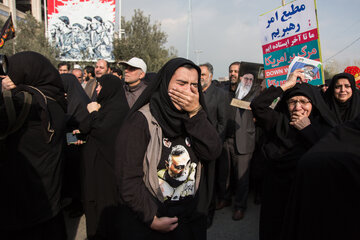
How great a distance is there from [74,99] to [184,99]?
2731 mm

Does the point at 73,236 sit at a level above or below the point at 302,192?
below

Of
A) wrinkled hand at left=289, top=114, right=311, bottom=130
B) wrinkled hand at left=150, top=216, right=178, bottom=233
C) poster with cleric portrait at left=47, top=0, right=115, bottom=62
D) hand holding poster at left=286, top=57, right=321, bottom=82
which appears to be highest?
poster with cleric portrait at left=47, top=0, right=115, bottom=62

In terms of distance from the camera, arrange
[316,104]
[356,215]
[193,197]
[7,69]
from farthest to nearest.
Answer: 1. [316,104]
2. [7,69]
3. [193,197]
4. [356,215]

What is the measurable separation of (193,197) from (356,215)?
98 centimetres

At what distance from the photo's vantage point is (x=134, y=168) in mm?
1567

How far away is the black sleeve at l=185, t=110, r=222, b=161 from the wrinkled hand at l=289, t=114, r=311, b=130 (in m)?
0.96

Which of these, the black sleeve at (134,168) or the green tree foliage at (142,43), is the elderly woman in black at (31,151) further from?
the green tree foliage at (142,43)

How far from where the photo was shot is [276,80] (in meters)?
3.34

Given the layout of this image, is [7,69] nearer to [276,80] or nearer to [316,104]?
[316,104]

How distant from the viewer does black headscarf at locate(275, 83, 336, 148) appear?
7.79 ft

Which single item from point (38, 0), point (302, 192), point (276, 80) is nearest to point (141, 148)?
point (302, 192)

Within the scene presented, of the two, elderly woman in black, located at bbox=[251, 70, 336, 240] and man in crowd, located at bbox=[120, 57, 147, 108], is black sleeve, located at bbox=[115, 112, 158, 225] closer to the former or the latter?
elderly woman in black, located at bbox=[251, 70, 336, 240]

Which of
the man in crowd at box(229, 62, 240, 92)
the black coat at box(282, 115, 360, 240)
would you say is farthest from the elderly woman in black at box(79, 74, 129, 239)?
the man in crowd at box(229, 62, 240, 92)

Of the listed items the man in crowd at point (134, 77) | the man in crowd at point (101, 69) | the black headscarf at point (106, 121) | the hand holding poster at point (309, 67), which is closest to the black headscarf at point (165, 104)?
the black headscarf at point (106, 121)
